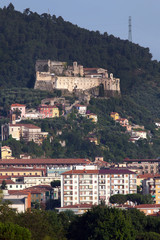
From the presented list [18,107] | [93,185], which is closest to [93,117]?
[18,107]

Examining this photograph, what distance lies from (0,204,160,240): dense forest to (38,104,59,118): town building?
66095 millimetres

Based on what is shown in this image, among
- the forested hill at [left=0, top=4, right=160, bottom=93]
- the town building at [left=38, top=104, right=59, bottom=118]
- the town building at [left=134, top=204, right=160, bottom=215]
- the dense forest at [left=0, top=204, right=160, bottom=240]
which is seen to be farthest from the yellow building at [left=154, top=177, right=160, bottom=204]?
the forested hill at [left=0, top=4, right=160, bottom=93]

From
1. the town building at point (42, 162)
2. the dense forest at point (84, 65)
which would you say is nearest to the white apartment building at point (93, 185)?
the town building at point (42, 162)

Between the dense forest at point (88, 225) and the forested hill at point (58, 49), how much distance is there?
3410 inches

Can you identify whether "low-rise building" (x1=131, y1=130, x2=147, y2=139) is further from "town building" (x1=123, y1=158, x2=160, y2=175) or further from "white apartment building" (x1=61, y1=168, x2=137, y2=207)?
"white apartment building" (x1=61, y1=168, x2=137, y2=207)

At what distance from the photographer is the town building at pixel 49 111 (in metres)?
137

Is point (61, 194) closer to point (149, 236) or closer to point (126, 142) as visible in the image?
point (149, 236)

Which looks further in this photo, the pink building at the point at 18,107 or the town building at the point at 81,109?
the town building at the point at 81,109

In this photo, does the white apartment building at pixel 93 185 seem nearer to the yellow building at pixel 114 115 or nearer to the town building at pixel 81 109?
the town building at pixel 81 109

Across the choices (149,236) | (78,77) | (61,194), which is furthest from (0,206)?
(78,77)

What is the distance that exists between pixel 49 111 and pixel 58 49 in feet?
125

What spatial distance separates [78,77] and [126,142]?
16.0m

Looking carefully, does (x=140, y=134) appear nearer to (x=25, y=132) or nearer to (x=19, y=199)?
(x=25, y=132)

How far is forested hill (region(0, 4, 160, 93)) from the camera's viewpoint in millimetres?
161500
